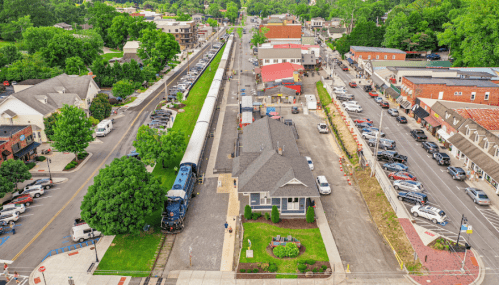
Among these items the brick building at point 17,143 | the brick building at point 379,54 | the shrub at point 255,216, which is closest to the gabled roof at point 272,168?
the shrub at point 255,216

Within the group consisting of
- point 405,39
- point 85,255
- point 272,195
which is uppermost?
point 405,39

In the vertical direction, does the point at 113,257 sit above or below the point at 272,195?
below

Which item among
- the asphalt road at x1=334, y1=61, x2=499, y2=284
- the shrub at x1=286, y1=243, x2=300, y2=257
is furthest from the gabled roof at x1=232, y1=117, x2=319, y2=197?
the asphalt road at x1=334, y1=61, x2=499, y2=284

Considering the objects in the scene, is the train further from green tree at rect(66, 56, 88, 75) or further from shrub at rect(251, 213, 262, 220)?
green tree at rect(66, 56, 88, 75)

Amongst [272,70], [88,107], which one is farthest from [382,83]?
[88,107]

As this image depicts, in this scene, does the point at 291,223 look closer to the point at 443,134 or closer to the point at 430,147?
the point at 430,147

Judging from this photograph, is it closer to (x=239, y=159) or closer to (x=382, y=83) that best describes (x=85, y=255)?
(x=239, y=159)
